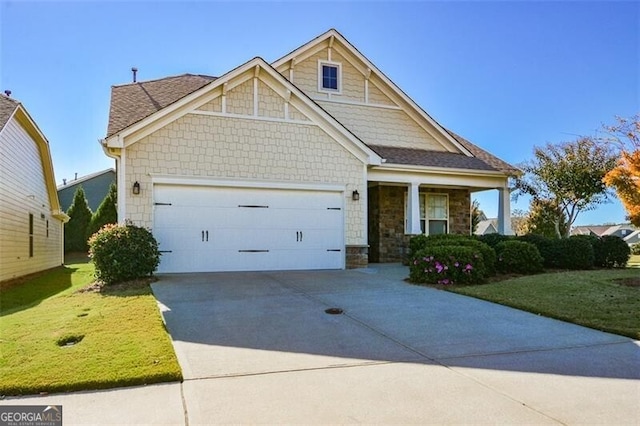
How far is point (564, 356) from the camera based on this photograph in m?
4.73

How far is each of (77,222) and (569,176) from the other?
1058 inches

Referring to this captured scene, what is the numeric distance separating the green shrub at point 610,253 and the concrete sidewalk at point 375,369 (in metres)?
7.74

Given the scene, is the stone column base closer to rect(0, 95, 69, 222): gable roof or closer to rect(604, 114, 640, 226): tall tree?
rect(604, 114, 640, 226): tall tree

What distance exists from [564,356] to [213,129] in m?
9.11

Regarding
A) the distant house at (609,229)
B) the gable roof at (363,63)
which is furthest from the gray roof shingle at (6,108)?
the distant house at (609,229)

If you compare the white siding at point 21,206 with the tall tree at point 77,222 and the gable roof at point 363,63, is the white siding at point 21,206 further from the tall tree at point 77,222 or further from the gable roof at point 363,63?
the gable roof at point 363,63

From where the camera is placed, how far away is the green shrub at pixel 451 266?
964cm

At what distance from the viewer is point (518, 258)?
11.2 meters

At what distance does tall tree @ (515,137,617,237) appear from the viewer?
21219mm

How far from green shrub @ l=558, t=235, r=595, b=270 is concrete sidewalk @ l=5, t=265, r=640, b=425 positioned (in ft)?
20.6

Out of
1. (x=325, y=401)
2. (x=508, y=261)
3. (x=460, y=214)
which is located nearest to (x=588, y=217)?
(x=460, y=214)

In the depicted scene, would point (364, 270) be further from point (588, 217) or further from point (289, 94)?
point (588, 217)

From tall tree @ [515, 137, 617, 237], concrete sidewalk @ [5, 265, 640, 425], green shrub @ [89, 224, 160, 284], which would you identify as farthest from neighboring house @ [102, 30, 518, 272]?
tall tree @ [515, 137, 617, 237]

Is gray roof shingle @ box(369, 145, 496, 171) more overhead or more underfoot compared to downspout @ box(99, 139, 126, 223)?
more overhead
